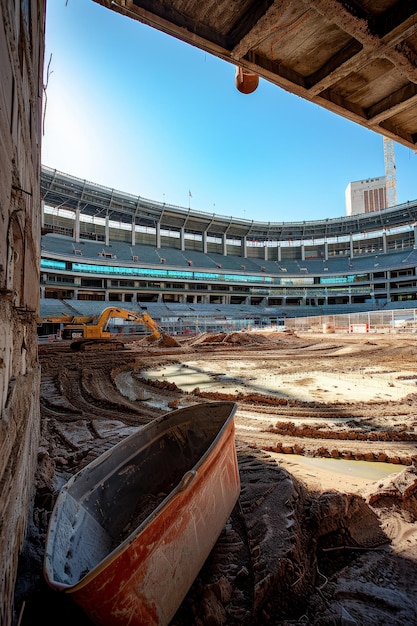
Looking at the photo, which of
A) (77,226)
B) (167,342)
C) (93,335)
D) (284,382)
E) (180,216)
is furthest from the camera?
(180,216)

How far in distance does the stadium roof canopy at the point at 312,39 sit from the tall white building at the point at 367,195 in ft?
309

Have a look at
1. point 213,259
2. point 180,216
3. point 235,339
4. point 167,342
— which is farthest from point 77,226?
point 235,339

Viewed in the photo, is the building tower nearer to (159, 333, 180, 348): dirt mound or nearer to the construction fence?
the construction fence

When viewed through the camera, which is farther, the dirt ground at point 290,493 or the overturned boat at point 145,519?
the dirt ground at point 290,493

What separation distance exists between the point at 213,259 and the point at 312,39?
54.5 m

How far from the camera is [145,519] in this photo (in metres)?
2.13

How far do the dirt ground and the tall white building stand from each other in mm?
92985

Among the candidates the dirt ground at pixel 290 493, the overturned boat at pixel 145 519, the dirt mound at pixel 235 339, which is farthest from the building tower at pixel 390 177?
the overturned boat at pixel 145 519

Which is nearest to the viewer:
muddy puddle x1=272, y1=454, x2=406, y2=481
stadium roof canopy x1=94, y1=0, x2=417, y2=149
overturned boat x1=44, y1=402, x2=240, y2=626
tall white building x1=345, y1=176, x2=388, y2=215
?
overturned boat x1=44, y1=402, x2=240, y2=626

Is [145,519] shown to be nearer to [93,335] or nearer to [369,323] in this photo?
[93,335]

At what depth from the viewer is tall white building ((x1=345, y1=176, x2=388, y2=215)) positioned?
8644 cm

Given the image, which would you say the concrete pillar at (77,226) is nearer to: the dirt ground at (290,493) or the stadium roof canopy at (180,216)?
the stadium roof canopy at (180,216)

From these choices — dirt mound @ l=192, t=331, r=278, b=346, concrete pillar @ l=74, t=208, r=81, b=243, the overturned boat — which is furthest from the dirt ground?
concrete pillar @ l=74, t=208, r=81, b=243

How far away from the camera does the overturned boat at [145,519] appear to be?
1.65 m
